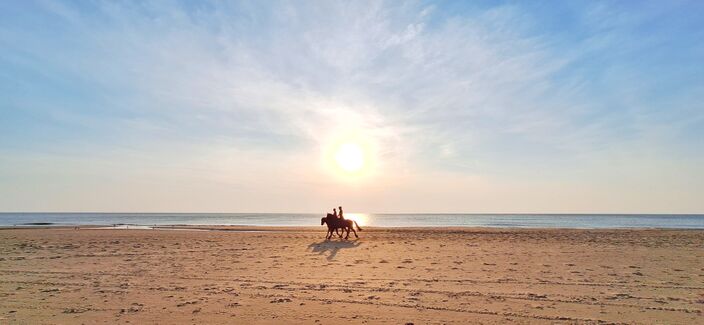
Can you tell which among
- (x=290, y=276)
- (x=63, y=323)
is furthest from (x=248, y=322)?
(x=290, y=276)

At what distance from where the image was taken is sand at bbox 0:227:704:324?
8906mm

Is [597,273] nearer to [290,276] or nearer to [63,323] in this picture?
[290,276]

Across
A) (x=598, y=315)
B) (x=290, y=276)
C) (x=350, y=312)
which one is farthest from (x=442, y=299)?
(x=290, y=276)

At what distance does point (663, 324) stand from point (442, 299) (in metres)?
4.14

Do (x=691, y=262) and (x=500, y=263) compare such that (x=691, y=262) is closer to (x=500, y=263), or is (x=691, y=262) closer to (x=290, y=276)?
(x=500, y=263)

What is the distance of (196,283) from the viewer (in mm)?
12523

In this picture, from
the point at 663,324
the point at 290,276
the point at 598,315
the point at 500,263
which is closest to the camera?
the point at 663,324

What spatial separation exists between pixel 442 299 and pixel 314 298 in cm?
292

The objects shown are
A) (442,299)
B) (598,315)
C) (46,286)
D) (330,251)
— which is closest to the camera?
(598,315)

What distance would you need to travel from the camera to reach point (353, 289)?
11.5 m

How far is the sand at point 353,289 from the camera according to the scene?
8906 millimetres

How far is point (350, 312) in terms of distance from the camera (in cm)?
912

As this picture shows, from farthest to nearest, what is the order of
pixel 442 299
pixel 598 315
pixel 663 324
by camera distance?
1. pixel 442 299
2. pixel 598 315
3. pixel 663 324

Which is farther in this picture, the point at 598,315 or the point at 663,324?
the point at 598,315
